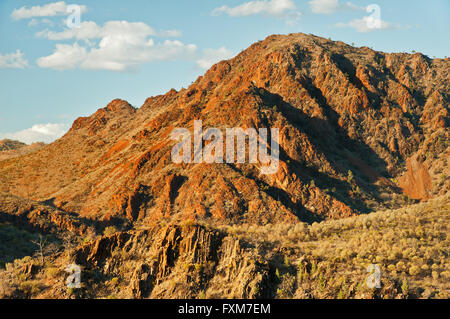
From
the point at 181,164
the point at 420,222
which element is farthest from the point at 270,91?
the point at 420,222

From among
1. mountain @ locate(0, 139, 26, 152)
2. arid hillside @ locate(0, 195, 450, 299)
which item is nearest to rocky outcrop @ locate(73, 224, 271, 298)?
arid hillside @ locate(0, 195, 450, 299)

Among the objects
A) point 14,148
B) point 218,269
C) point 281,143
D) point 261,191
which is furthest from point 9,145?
point 218,269

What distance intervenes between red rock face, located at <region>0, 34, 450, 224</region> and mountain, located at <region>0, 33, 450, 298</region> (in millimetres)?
375

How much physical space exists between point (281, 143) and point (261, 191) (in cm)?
1567

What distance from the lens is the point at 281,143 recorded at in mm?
87938

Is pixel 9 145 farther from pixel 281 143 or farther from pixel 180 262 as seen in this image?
pixel 180 262

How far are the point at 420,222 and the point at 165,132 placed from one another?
64.6 m

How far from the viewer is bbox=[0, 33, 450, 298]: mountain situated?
1155 inches

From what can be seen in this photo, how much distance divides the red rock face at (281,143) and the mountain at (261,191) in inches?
14.8

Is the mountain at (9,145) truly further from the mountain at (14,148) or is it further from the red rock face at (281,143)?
the red rock face at (281,143)

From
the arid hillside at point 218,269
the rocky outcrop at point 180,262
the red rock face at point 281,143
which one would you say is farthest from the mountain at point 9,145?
the rocky outcrop at point 180,262

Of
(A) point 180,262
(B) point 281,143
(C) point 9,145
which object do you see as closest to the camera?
(A) point 180,262

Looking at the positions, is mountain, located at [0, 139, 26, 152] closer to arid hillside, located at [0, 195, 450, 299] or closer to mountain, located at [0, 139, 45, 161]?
mountain, located at [0, 139, 45, 161]

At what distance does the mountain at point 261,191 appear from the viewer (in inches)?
1155
